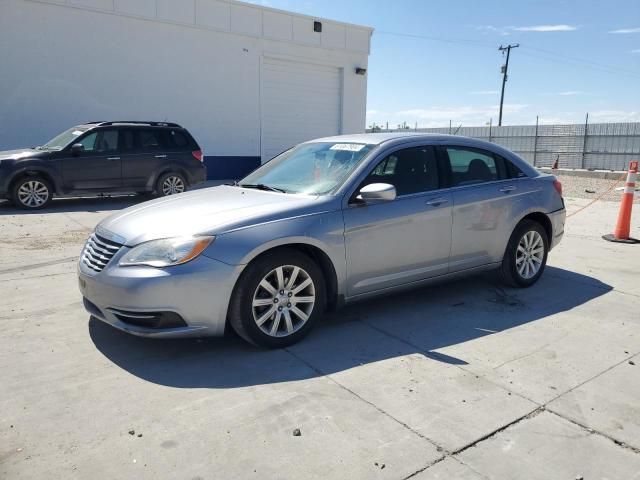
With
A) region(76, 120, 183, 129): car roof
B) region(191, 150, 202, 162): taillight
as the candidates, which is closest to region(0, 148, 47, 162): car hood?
region(76, 120, 183, 129): car roof

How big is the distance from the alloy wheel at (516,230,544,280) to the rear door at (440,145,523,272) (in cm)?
28

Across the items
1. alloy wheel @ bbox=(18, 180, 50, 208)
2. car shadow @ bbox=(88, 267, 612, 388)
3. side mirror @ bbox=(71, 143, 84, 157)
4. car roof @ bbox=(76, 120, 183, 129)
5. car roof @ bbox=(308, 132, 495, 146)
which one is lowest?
car shadow @ bbox=(88, 267, 612, 388)

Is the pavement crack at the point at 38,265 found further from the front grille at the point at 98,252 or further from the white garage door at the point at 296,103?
the white garage door at the point at 296,103

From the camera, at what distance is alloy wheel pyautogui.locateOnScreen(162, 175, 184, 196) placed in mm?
11680

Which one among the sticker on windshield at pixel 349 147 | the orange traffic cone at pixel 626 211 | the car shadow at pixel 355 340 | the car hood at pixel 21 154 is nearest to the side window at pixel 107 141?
the car hood at pixel 21 154

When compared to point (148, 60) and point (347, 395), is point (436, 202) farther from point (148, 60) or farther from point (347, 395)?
point (148, 60)

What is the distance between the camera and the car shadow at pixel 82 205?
10125 mm

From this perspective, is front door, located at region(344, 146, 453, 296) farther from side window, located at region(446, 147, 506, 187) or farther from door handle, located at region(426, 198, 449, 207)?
side window, located at region(446, 147, 506, 187)

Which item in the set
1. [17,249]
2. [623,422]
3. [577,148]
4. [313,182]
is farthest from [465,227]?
[577,148]

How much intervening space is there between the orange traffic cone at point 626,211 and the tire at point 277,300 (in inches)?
231

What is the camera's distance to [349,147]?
4789mm

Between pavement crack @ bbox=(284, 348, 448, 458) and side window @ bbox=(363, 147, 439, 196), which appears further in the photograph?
side window @ bbox=(363, 147, 439, 196)

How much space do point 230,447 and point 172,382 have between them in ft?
2.83

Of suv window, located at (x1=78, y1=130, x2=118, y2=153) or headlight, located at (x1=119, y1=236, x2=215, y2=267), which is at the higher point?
suv window, located at (x1=78, y1=130, x2=118, y2=153)
